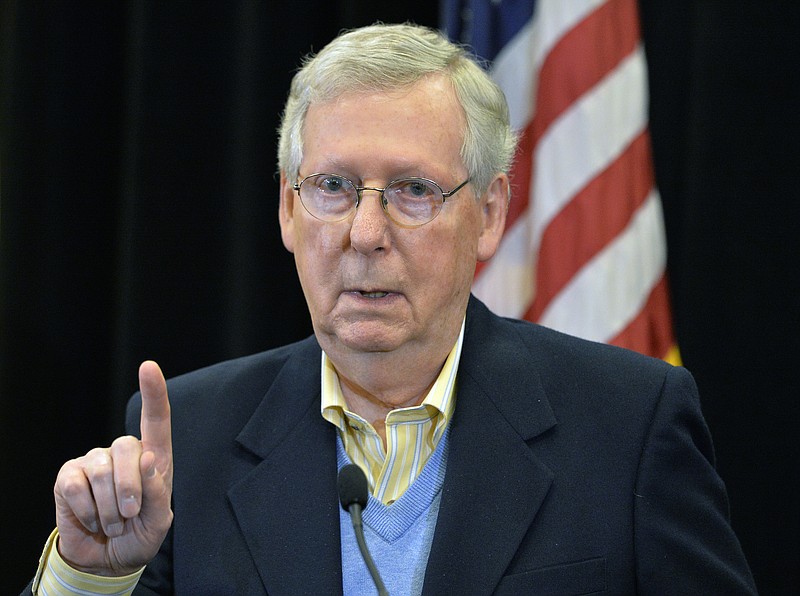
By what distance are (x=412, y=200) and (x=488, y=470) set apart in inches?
19.4

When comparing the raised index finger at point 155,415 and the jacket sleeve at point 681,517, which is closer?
the raised index finger at point 155,415

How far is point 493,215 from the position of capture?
6.63 feet

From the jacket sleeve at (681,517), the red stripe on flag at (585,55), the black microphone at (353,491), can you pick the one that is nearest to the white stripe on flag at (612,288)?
the red stripe on flag at (585,55)

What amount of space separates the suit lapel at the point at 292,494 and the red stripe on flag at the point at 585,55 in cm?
123

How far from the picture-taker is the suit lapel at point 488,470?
5.57 feet

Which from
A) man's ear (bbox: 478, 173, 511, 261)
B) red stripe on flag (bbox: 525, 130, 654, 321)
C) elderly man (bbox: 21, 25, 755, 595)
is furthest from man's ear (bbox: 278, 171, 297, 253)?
red stripe on flag (bbox: 525, 130, 654, 321)

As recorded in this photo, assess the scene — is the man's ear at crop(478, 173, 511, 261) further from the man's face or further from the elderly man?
the man's face

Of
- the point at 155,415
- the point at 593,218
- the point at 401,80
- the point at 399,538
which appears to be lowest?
the point at 399,538

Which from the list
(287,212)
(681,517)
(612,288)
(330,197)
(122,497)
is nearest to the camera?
(122,497)

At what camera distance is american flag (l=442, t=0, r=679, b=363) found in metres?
2.81

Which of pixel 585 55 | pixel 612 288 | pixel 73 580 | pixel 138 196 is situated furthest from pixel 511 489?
pixel 138 196

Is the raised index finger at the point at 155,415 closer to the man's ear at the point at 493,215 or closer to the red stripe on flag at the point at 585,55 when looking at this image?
the man's ear at the point at 493,215

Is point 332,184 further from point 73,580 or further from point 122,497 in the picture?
point 73,580

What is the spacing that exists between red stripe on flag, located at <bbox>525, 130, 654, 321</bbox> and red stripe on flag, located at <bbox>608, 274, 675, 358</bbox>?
0.66 feet
